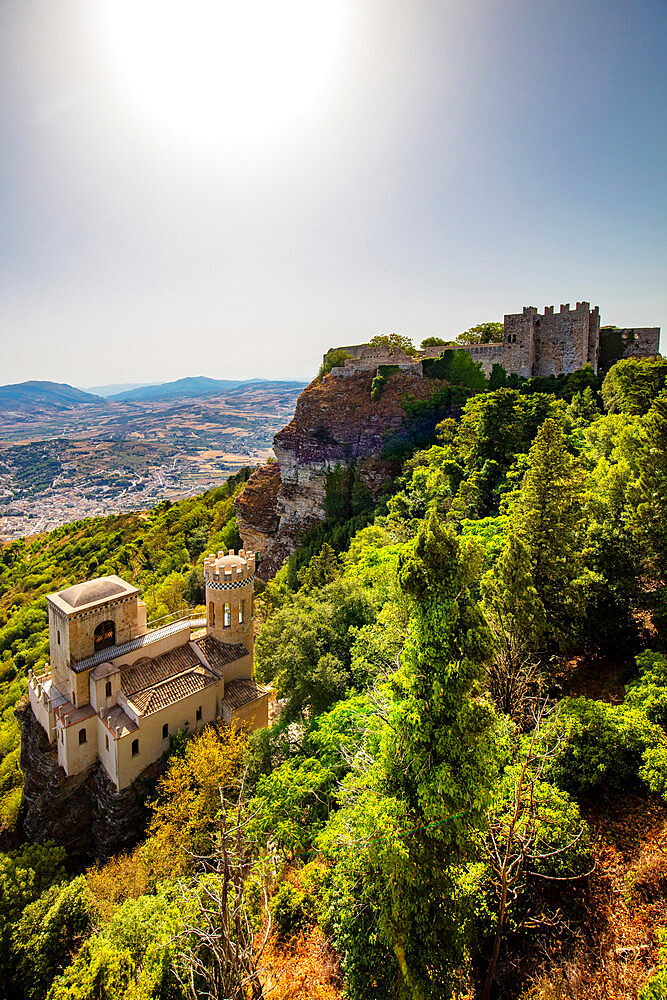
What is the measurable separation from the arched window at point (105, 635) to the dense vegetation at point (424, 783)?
6.05m

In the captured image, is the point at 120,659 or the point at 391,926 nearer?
the point at 391,926

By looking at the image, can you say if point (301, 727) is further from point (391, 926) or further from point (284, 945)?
point (391, 926)

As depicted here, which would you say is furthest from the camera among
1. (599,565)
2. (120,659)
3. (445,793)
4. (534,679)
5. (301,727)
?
(120,659)

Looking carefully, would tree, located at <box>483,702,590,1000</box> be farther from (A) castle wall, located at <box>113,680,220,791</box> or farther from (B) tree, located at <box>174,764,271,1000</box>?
(A) castle wall, located at <box>113,680,220,791</box>

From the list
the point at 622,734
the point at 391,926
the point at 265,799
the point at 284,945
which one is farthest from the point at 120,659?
the point at 622,734

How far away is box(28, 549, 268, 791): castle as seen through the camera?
18.1m

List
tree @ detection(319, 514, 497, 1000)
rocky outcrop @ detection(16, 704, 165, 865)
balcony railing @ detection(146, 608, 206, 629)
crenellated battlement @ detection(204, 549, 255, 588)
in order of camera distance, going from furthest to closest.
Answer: balcony railing @ detection(146, 608, 206, 629) → crenellated battlement @ detection(204, 549, 255, 588) → rocky outcrop @ detection(16, 704, 165, 865) → tree @ detection(319, 514, 497, 1000)

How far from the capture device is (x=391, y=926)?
22.0 feet

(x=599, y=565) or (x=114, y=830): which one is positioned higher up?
(x=599, y=565)

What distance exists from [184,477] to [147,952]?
17383 centimetres

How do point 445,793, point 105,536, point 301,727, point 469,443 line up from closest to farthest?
1. point 445,793
2. point 301,727
3. point 469,443
4. point 105,536

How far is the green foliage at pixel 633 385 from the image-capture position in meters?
25.0

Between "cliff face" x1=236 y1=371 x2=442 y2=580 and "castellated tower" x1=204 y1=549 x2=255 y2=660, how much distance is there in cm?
1841

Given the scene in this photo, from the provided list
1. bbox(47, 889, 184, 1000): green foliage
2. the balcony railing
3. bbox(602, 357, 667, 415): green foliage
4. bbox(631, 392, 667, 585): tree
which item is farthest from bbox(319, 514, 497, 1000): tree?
bbox(602, 357, 667, 415): green foliage
